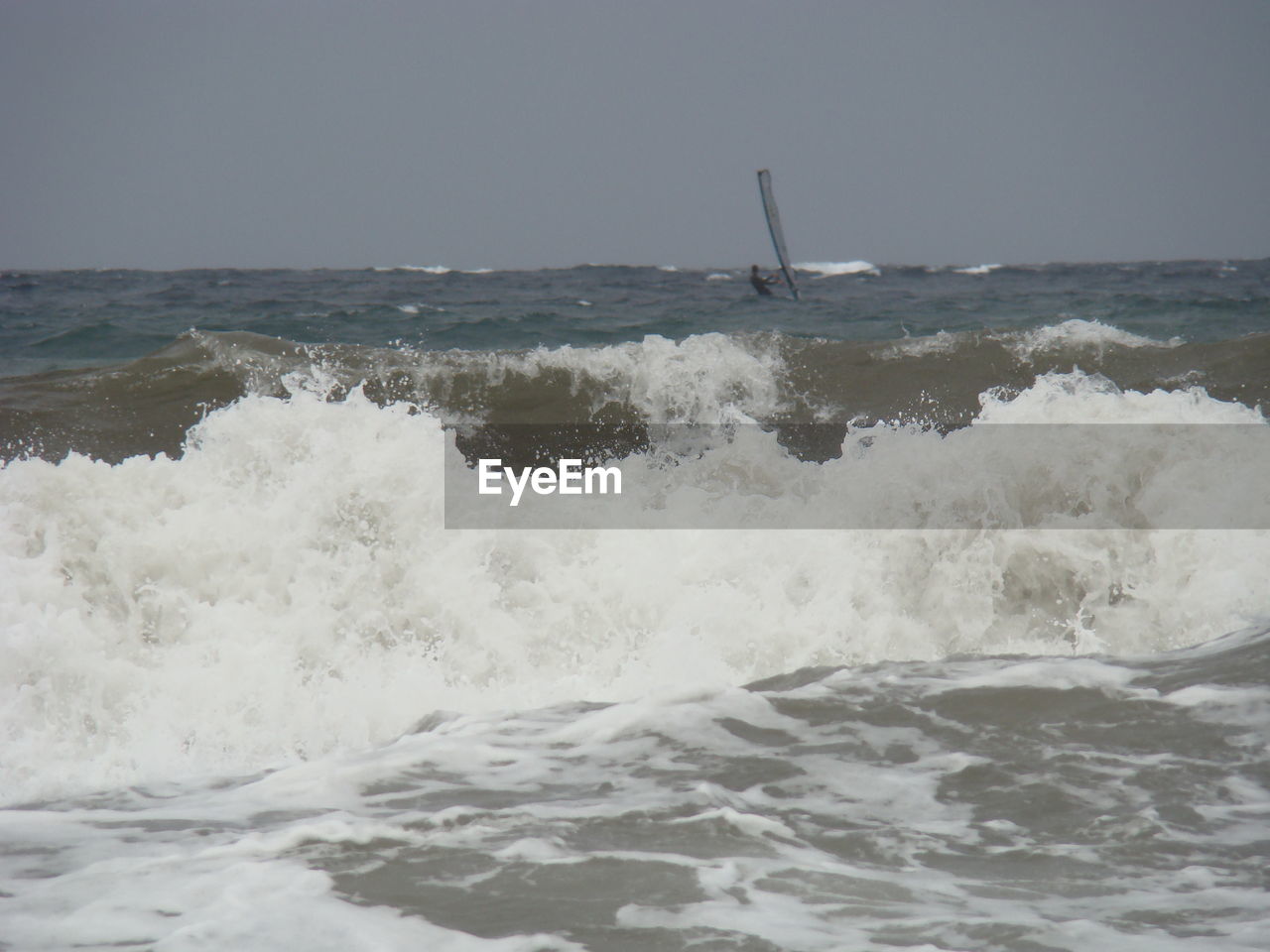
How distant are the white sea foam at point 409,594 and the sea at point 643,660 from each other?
2 centimetres

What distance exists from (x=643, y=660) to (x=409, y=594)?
1510 millimetres

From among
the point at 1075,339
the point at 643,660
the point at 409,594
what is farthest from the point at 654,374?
the point at 643,660

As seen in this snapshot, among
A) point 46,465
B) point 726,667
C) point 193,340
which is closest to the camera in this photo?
point 726,667

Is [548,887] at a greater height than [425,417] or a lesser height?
Result: lesser

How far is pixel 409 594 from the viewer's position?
21.5ft

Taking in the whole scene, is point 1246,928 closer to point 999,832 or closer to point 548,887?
point 999,832

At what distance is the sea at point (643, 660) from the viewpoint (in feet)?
9.97

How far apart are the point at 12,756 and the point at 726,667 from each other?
3.38 meters

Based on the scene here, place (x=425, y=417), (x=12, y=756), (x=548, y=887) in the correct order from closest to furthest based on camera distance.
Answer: (x=548, y=887), (x=12, y=756), (x=425, y=417)

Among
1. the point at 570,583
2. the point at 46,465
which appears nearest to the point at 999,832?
the point at 570,583

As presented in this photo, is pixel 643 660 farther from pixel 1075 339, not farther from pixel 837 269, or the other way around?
pixel 837 269

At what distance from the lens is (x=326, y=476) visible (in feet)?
24.0
